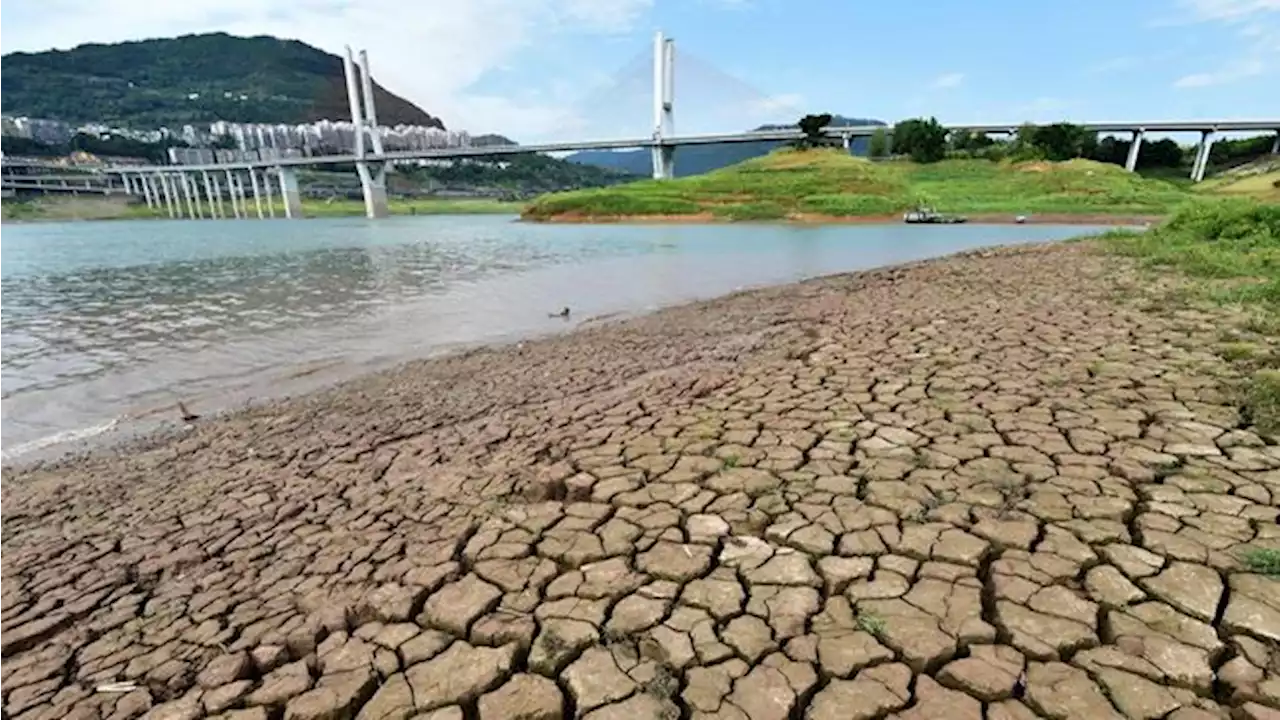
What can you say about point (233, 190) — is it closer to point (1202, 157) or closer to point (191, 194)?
point (191, 194)

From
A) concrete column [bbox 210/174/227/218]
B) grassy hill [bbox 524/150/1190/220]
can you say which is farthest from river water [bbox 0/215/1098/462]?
concrete column [bbox 210/174/227/218]

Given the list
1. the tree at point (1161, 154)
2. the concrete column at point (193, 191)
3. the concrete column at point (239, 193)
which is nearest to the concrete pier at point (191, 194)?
the concrete column at point (193, 191)

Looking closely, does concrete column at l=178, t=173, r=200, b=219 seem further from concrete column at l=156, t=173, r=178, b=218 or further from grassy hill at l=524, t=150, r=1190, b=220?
grassy hill at l=524, t=150, r=1190, b=220

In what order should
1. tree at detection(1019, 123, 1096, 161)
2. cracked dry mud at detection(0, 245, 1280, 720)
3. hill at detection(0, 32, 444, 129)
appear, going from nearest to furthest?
cracked dry mud at detection(0, 245, 1280, 720) → tree at detection(1019, 123, 1096, 161) → hill at detection(0, 32, 444, 129)

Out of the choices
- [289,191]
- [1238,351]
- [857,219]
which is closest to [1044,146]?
[857,219]

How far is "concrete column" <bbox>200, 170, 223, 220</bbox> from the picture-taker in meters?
91.1

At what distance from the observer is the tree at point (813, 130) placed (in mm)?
74938

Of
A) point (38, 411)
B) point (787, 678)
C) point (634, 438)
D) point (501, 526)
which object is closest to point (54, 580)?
point (501, 526)

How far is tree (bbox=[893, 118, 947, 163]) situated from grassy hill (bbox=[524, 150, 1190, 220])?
371cm

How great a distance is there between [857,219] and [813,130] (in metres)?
33.6

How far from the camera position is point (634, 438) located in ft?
14.6

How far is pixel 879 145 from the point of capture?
→ 76.6 metres

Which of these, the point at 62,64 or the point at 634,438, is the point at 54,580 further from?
the point at 62,64

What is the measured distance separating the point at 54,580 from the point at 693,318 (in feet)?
30.3
